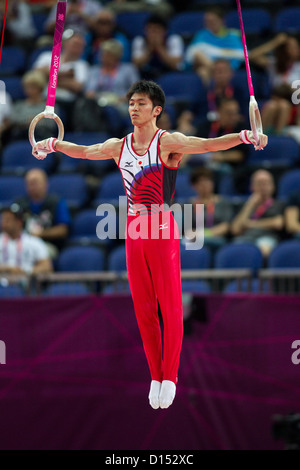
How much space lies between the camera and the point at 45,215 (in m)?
8.58

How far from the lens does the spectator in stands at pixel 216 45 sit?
10.4 metres

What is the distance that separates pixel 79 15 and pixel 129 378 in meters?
5.94

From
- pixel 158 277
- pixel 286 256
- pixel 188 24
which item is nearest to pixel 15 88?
pixel 188 24

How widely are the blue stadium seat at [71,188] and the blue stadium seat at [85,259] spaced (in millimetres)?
1053

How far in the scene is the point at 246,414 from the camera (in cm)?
711

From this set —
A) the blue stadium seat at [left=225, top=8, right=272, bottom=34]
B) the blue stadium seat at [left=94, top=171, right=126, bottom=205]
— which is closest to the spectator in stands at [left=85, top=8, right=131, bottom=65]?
the blue stadium seat at [left=225, top=8, right=272, bottom=34]

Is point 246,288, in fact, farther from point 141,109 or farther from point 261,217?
point 141,109

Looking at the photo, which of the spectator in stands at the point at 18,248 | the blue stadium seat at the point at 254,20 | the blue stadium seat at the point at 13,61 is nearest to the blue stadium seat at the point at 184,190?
the spectator in stands at the point at 18,248

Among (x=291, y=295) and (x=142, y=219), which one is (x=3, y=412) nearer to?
(x=291, y=295)

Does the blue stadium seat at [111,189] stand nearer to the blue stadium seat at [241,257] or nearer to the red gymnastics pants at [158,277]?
the blue stadium seat at [241,257]

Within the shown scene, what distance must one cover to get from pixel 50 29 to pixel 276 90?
A: 159 inches

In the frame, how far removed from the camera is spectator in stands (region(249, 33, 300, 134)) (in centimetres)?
922

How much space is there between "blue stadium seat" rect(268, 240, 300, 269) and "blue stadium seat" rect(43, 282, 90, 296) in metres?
1.83
